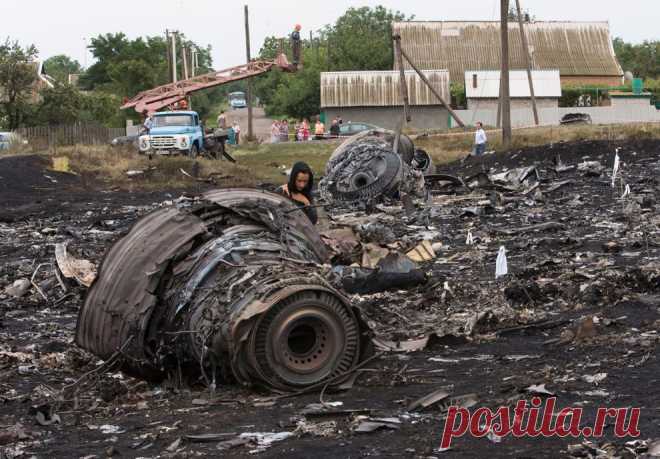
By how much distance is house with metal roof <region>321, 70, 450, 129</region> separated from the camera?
5372 centimetres

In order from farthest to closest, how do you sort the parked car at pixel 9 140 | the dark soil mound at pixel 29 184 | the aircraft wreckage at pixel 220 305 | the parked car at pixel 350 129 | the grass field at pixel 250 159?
the parked car at pixel 350 129 < the parked car at pixel 9 140 < the grass field at pixel 250 159 < the dark soil mound at pixel 29 184 < the aircraft wreckage at pixel 220 305

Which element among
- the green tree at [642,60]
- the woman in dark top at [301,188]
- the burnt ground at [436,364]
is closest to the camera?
the burnt ground at [436,364]

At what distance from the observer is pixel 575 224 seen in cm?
1577

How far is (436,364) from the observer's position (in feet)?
23.9

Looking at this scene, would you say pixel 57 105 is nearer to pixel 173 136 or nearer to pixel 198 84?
pixel 198 84

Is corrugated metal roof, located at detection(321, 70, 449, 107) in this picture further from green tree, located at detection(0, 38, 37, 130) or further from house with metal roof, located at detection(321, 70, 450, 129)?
green tree, located at detection(0, 38, 37, 130)

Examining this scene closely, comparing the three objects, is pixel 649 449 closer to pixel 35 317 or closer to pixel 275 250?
pixel 275 250

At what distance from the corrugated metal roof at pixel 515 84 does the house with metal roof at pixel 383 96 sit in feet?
4.57

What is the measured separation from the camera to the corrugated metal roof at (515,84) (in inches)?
2103

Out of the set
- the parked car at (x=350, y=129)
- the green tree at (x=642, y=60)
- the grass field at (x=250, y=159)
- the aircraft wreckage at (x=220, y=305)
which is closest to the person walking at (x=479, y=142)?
the grass field at (x=250, y=159)

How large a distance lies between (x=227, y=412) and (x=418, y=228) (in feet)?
35.4

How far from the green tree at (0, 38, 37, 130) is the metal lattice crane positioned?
5114 mm

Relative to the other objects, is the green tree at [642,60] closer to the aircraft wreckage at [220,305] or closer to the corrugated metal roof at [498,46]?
the corrugated metal roof at [498,46]

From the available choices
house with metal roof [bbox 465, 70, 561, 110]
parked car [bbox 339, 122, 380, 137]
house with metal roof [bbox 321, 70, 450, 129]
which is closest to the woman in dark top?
parked car [bbox 339, 122, 380, 137]
